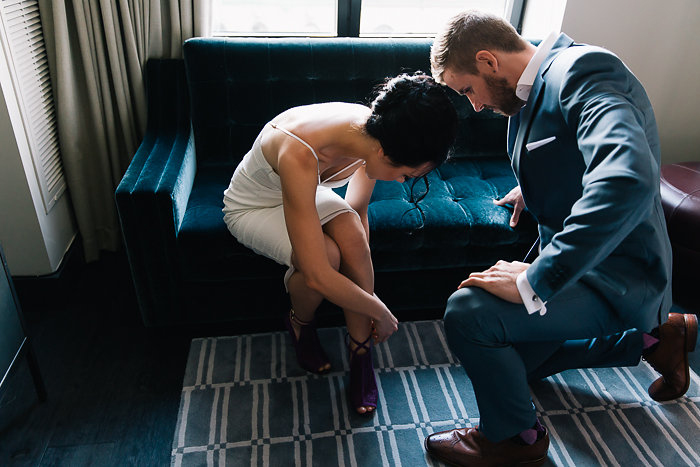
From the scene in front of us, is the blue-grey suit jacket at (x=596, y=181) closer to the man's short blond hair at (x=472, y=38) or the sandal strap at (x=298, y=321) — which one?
the man's short blond hair at (x=472, y=38)

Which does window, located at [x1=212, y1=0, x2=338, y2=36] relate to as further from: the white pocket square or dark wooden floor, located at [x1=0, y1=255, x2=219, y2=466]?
the white pocket square

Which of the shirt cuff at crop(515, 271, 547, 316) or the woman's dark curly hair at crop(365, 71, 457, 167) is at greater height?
the woman's dark curly hair at crop(365, 71, 457, 167)

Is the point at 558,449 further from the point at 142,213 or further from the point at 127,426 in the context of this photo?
the point at 142,213

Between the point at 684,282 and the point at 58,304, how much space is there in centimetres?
262

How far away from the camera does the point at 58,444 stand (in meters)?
1.59

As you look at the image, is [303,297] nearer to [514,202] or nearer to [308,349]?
[308,349]

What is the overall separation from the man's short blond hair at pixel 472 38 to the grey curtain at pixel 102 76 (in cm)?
127

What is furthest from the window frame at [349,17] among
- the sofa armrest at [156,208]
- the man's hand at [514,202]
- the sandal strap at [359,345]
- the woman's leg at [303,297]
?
the sandal strap at [359,345]

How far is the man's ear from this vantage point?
141cm

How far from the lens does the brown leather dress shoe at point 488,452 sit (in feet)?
5.01

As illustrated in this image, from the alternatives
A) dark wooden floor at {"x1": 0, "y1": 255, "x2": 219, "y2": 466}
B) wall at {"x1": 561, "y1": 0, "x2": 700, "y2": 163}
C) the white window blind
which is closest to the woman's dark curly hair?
dark wooden floor at {"x1": 0, "y1": 255, "x2": 219, "y2": 466}

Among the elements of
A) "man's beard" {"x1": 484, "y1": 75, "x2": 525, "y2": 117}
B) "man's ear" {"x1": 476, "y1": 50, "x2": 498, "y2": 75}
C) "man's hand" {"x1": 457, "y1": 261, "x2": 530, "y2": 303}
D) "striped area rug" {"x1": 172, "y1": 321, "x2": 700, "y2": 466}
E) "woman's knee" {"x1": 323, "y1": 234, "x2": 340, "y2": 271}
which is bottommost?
"striped area rug" {"x1": 172, "y1": 321, "x2": 700, "y2": 466}

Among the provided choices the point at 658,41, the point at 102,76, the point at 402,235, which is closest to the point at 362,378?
the point at 402,235

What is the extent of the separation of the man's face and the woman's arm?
1.48 feet
